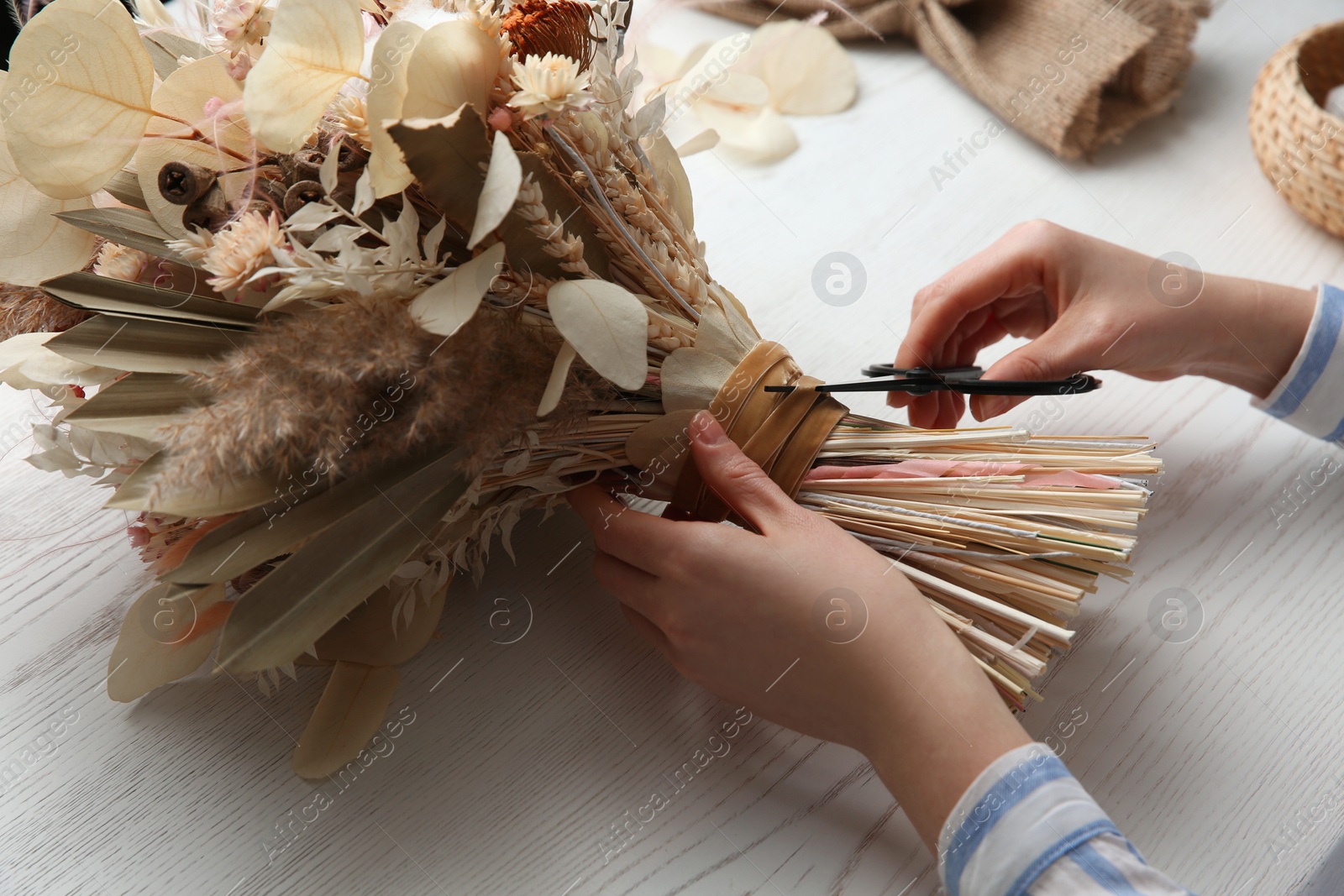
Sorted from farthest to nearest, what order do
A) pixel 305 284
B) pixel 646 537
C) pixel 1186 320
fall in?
pixel 1186 320
pixel 646 537
pixel 305 284

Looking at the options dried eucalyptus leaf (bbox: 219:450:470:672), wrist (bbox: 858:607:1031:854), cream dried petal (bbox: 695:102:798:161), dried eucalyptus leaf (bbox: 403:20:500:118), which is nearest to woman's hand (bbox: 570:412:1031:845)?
wrist (bbox: 858:607:1031:854)

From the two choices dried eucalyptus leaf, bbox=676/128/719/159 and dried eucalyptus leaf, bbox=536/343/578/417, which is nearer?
dried eucalyptus leaf, bbox=536/343/578/417

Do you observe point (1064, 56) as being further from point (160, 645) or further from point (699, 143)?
point (160, 645)

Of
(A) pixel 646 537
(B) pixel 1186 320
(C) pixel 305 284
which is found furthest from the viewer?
(B) pixel 1186 320

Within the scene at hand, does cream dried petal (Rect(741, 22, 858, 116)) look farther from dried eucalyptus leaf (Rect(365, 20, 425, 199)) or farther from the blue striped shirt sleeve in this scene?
the blue striped shirt sleeve

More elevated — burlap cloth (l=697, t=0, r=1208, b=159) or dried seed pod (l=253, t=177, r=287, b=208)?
burlap cloth (l=697, t=0, r=1208, b=159)

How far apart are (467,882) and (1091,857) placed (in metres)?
0.33

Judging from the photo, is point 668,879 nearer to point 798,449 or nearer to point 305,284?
point 798,449

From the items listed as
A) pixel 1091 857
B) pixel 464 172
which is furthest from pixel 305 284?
pixel 1091 857

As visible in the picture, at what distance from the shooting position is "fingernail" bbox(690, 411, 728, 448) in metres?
0.52

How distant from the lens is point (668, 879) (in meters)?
0.48

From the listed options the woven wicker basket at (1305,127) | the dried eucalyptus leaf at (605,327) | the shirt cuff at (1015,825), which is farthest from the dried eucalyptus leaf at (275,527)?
the woven wicker basket at (1305,127)

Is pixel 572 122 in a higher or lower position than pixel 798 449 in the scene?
higher

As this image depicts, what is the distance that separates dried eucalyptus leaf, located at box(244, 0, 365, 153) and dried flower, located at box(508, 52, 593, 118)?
3.2 inches
